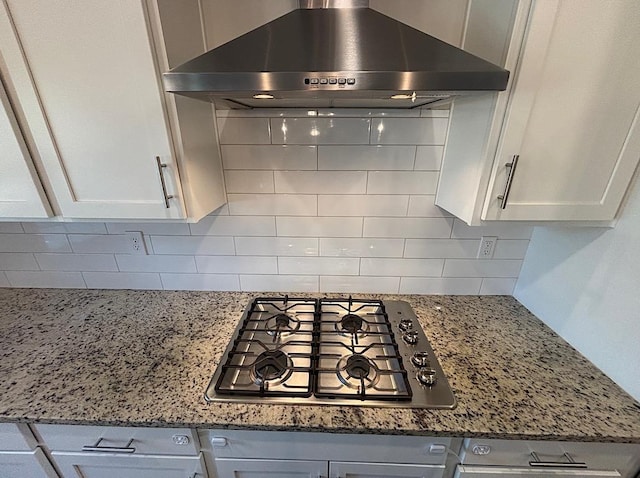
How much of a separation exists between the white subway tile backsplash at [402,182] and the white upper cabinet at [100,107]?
686mm

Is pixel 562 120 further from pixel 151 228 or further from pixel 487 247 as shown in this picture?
pixel 151 228

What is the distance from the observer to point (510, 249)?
4.19 ft

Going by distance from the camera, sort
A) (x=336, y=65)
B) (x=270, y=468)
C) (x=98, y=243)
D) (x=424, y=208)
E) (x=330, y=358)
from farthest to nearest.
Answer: (x=98, y=243) → (x=424, y=208) → (x=330, y=358) → (x=270, y=468) → (x=336, y=65)

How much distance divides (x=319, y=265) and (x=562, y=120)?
38.7 inches

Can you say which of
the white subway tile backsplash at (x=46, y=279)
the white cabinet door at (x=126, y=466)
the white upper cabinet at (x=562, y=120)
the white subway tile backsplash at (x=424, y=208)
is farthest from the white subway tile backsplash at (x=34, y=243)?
the white upper cabinet at (x=562, y=120)

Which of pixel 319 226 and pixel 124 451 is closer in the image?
pixel 124 451

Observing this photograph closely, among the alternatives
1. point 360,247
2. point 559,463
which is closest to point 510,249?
point 360,247

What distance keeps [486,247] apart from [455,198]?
1.27ft

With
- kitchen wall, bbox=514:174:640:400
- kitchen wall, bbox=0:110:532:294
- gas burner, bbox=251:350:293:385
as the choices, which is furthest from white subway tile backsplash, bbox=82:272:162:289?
kitchen wall, bbox=514:174:640:400

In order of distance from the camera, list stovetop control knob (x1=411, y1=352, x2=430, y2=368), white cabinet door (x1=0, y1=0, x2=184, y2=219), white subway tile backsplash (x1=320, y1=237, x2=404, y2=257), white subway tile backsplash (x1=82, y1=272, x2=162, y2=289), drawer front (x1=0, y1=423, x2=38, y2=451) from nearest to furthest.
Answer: white cabinet door (x1=0, y1=0, x2=184, y2=219)
drawer front (x1=0, y1=423, x2=38, y2=451)
stovetop control knob (x1=411, y1=352, x2=430, y2=368)
white subway tile backsplash (x1=320, y1=237, x2=404, y2=257)
white subway tile backsplash (x1=82, y1=272, x2=162, y2=289)

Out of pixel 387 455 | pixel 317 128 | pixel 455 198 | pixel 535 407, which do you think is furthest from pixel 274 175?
pixel 535 407

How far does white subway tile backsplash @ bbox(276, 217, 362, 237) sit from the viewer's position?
1.27m

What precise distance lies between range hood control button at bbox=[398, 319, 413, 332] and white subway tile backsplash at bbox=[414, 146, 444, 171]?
0.62 m

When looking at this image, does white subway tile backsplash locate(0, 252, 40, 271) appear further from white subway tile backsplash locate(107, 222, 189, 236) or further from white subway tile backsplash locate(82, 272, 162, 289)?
white subway tile backsplash locate(107, 222, 189, 236)
